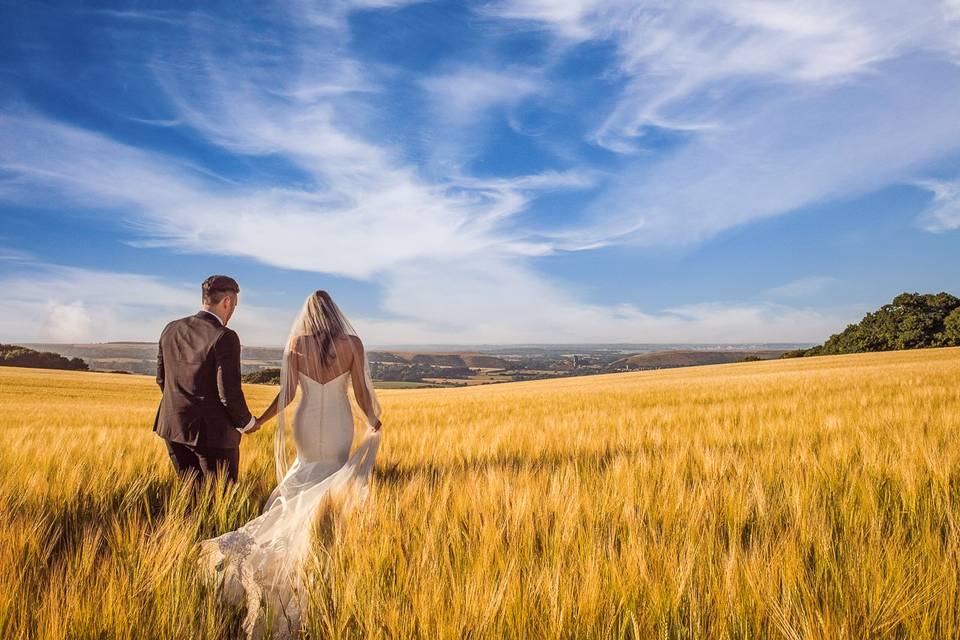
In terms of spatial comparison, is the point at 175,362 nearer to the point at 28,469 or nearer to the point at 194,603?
the point at 28,469

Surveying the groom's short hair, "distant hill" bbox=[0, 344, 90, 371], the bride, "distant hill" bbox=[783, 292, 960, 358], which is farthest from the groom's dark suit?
"distant hill" bbox=[783, 292, 960, 358]

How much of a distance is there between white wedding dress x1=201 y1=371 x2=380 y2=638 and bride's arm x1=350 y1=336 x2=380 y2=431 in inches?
2.5

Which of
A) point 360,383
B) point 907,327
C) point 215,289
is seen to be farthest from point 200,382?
point 907,327

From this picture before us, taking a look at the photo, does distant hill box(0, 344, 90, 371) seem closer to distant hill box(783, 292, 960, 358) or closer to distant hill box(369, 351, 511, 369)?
distant hill box(369, 351, 511, 369)

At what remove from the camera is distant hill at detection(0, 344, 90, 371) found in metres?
44.3

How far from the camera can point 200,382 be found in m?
3.33

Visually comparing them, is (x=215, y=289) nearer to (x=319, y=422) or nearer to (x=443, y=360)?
(x=319, y=422)

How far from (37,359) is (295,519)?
57.1m

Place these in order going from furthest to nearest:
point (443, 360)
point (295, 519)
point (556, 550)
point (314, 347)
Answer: point (443, 360) → point (314, 347) → point (295, 519) → point (556, 550)

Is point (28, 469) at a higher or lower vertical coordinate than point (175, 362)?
lower

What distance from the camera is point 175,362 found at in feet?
11.1

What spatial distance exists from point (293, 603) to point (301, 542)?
457mm

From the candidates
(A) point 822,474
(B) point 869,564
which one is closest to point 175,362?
(B) point 869,564

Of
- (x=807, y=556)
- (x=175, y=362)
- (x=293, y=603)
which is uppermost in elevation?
(x=175, y=362)
